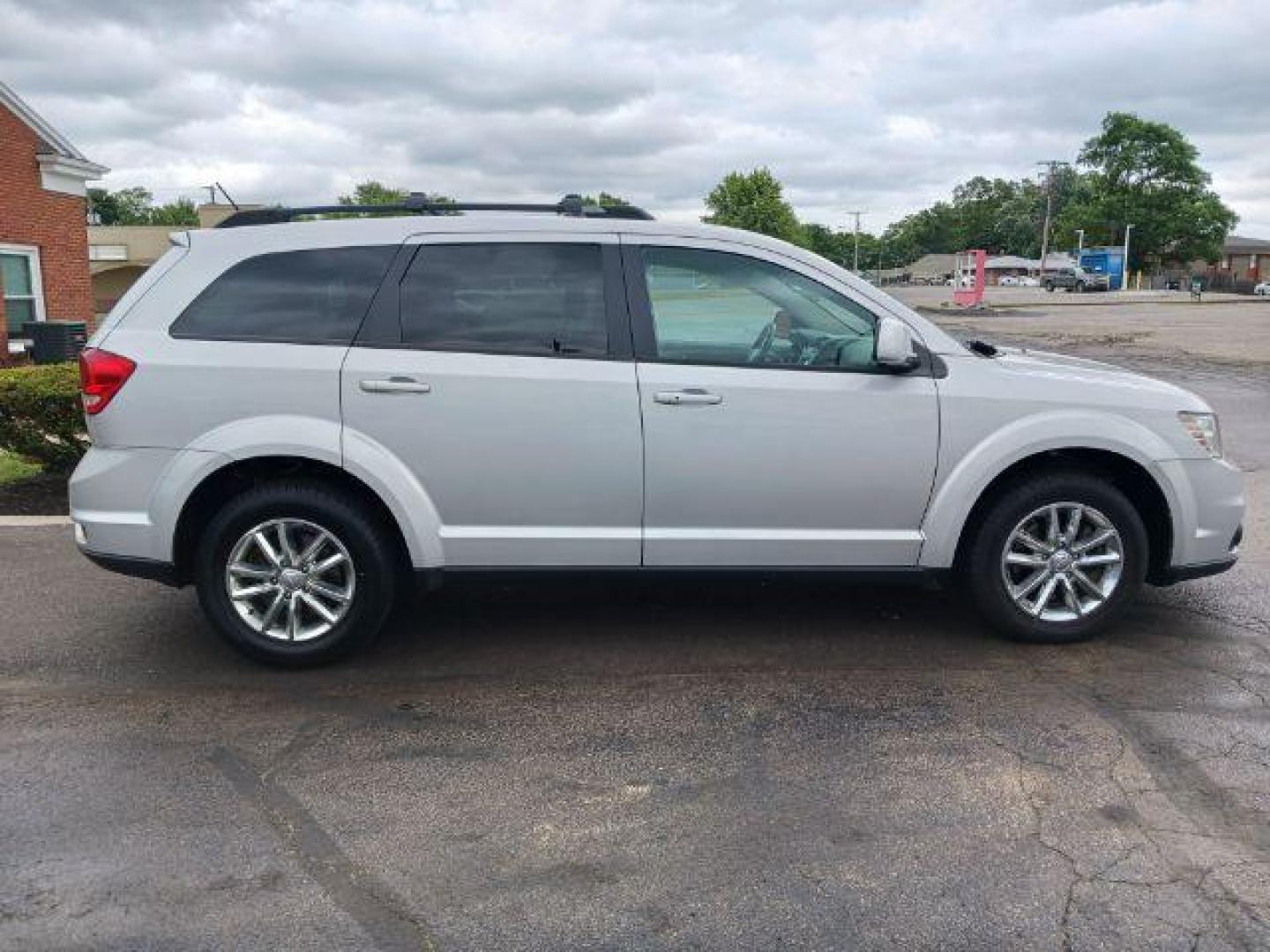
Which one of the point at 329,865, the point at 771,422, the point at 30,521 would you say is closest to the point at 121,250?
the point at 30,521

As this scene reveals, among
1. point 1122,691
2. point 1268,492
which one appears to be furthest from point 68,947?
point 1268,492

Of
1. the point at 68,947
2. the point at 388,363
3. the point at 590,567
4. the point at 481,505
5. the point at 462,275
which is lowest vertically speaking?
the point at 68,947

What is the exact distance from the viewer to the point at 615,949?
2664 mm

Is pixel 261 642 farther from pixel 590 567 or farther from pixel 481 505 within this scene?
pixel 590 567

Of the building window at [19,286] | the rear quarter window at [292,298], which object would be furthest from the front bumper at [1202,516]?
the building window at [19,286]

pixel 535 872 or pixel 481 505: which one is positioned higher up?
pixel 481 505

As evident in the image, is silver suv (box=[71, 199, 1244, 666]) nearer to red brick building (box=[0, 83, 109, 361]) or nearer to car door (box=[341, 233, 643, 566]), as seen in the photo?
car door (box=[341, 233, 643, 566])

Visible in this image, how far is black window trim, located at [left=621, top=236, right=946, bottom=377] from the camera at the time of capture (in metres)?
4.43

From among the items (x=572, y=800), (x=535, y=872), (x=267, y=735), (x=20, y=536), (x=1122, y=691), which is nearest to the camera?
(x=535, y=872)

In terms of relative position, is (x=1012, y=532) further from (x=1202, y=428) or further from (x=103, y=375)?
(x=103, y=375)

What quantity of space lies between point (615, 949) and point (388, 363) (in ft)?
8.30

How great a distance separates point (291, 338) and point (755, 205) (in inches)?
3484

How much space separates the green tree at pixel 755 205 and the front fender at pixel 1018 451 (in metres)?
82.9

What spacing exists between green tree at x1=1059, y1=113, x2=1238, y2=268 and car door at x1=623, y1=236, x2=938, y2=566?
103 metres
